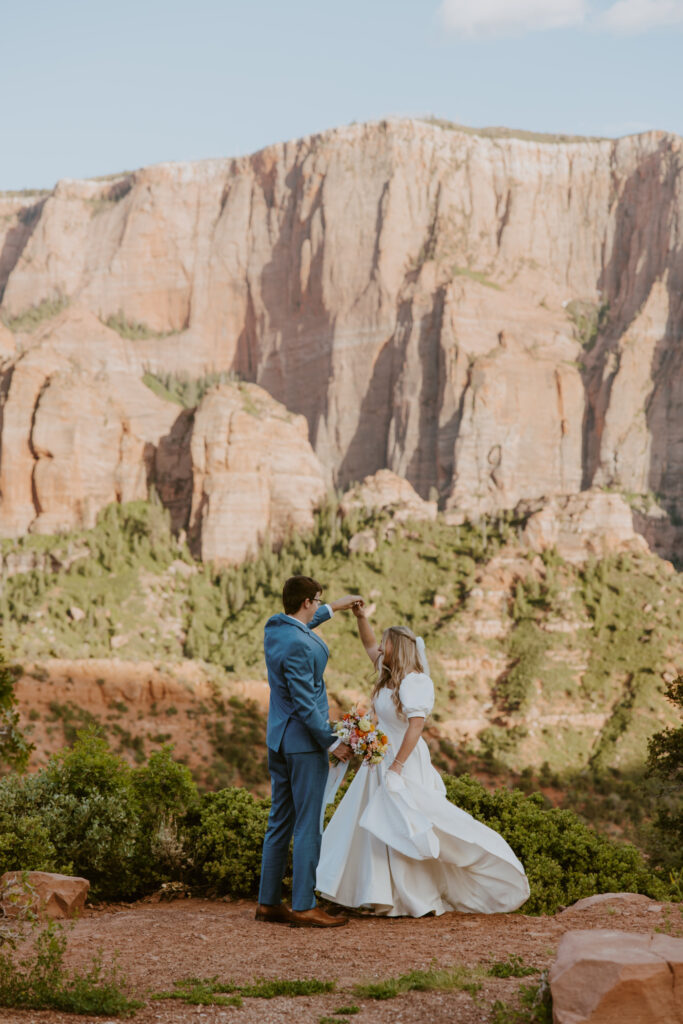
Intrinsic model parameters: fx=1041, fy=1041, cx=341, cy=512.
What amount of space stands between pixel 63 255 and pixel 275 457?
154 feet

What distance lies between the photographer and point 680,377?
250 feet

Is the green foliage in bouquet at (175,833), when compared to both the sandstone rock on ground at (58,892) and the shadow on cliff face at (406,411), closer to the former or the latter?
the sandstone rock on ground at (58,892)

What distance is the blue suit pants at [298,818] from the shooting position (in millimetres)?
7336

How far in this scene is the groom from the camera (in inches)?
285

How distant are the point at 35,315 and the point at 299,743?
91.5 meters

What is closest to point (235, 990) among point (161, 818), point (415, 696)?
point (415, 696)

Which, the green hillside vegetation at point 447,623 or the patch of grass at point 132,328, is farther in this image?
the patch of grass at point 132,328

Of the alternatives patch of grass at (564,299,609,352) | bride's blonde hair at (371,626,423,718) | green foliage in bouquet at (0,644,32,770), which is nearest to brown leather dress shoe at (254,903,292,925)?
bride's blonde hair at (371,626,423,718)

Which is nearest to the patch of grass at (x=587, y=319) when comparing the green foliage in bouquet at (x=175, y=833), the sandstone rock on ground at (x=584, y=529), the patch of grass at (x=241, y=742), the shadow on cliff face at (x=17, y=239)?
the sandstone rock on ground at (x=584, y=529)

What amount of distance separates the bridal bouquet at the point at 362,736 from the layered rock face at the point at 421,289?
60.7 meters

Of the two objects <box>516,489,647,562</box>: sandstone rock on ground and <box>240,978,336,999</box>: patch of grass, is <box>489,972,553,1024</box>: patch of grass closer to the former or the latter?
<box>240,978,336,999</box>: patch of grass

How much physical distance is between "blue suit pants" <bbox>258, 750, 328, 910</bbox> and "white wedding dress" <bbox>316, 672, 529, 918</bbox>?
0.25m

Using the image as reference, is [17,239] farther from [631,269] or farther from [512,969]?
[512,969]

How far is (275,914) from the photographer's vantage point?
765 centimetres
